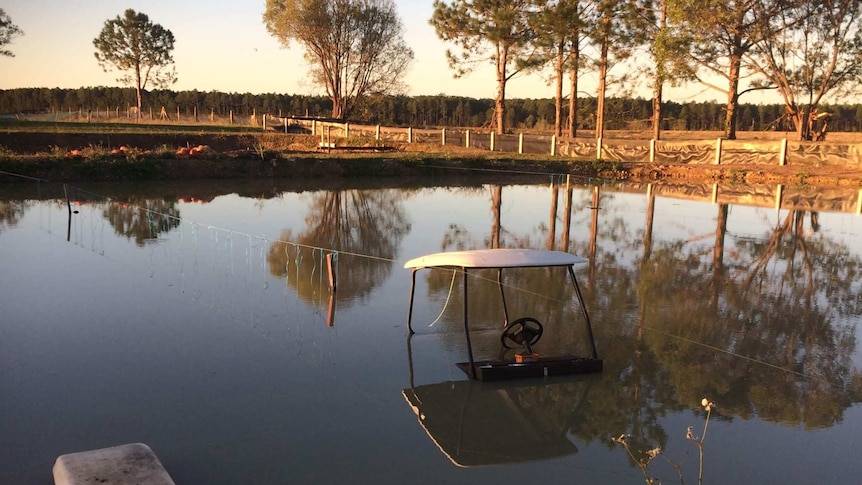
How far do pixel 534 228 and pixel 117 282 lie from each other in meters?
8.86

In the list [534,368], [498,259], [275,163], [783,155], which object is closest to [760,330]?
[534,368]

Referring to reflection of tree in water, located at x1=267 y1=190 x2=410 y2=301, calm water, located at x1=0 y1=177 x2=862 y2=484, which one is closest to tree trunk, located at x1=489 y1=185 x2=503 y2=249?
calm water, located at x1=0 y1=177 x2=862 y2=484

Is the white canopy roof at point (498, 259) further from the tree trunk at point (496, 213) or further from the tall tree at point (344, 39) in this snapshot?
the tall tree at point (344, 39)

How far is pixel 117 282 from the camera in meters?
10.4

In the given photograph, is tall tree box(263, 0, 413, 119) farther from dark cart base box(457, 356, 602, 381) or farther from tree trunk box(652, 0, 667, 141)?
dark cart base box(457, 356, 602, 381)

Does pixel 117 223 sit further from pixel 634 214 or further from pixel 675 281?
pixel 634 214

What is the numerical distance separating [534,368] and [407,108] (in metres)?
74.7

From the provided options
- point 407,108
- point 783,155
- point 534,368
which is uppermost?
point 407,108

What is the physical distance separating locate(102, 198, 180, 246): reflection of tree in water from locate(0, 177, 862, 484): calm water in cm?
12

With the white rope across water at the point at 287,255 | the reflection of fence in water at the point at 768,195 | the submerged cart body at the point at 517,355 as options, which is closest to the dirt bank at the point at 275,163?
the reflection of fence in water at the point at 768,195

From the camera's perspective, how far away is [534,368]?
704cm

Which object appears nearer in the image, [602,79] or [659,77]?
[659,77]

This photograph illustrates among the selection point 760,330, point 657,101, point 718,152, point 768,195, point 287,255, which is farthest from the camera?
point 657,101

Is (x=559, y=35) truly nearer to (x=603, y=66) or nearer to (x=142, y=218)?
(x=603, y=66)
